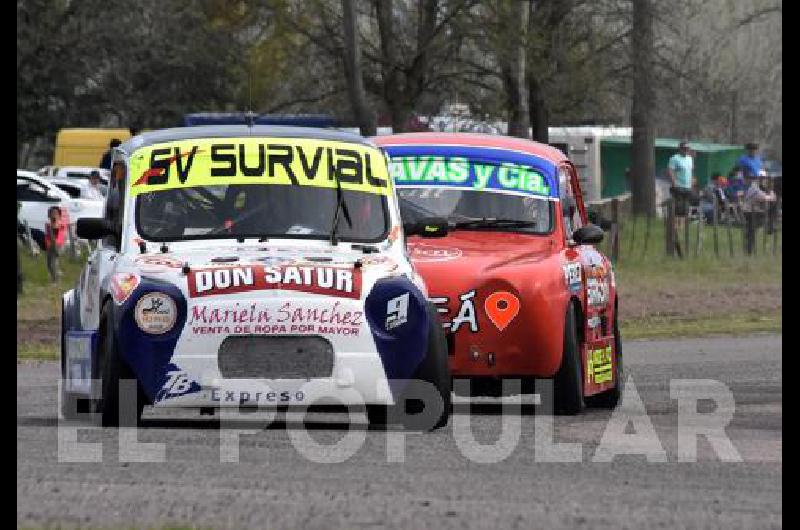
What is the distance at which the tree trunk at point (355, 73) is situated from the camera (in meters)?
32.7

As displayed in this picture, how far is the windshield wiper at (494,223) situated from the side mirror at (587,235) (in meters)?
0.33

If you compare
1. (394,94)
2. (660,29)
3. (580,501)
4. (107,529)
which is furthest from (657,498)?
(660,29)

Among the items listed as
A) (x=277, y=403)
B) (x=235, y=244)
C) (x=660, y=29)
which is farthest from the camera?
(x=660, y=29)

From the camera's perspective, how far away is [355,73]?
33.2 m

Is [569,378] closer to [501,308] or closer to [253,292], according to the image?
[501,308]

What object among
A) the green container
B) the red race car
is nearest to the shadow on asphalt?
the red race car

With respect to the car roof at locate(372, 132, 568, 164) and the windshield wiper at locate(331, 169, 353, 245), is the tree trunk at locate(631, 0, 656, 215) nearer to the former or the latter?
the car roof at locate(372, 132, 568, 164)

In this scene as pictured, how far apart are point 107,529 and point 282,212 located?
15.0 feet

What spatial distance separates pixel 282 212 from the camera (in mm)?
12211

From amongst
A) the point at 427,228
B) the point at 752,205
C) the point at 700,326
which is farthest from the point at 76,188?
the point at 427,228

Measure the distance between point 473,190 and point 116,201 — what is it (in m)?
2.72

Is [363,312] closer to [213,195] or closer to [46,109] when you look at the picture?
[213,195]

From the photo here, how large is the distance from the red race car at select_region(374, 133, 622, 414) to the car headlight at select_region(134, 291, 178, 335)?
6.55ft

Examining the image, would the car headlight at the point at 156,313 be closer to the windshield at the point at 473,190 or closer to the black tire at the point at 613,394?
the windshield at the point at 473,190
